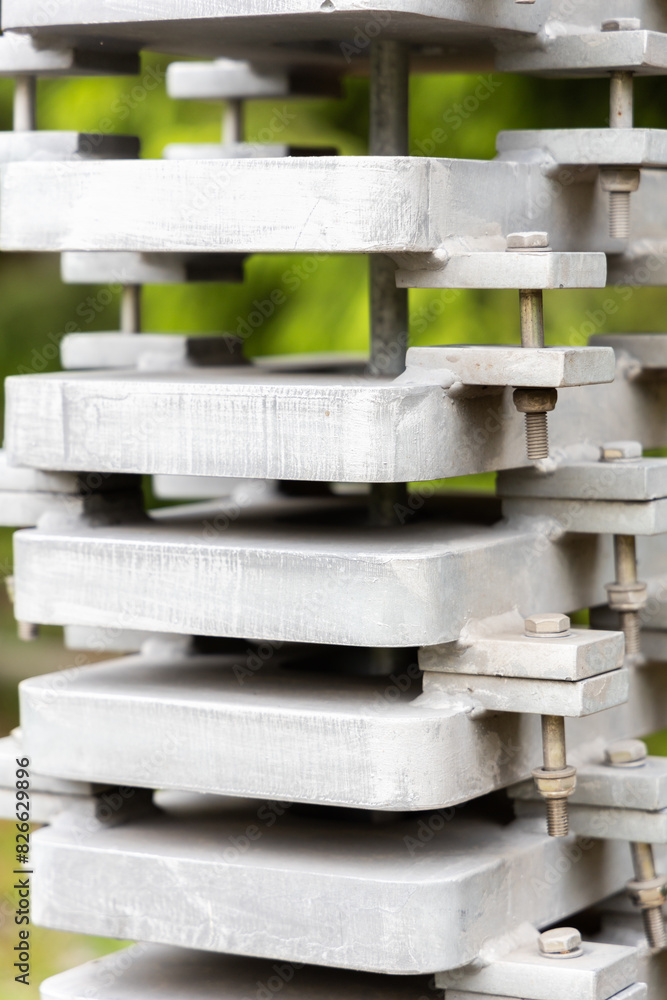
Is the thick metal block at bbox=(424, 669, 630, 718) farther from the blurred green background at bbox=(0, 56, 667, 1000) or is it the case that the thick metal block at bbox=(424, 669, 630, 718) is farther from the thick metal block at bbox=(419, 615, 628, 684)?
the blurred green background at bbox=(0, 56, 667, 1000)

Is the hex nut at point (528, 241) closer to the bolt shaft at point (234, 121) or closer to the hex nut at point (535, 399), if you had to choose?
the hex nut at point (535, 399)

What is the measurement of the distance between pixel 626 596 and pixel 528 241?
74cm

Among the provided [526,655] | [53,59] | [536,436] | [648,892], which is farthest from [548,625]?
[53,59]

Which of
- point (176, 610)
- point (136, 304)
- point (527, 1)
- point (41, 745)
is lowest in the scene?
point (41, 745)

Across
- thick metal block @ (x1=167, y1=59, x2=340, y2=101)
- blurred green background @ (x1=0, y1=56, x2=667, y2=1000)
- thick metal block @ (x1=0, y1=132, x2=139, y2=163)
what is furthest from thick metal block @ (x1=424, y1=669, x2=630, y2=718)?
blurred green background @ (x1=0, y1=56, x2=667, y2=1000)

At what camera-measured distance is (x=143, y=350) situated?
3.81 metres

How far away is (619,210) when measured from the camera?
303 centimetres

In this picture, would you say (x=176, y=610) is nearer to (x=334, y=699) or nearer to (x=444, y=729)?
(x=334, y=699)

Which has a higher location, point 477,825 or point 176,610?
point 176,610

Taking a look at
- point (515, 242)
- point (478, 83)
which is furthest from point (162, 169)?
point (478, 83)

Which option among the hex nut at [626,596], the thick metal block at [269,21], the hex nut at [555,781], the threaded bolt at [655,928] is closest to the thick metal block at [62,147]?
the thick metal block at [269,21]

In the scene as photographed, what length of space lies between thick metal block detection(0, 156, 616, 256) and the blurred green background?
5.88ft

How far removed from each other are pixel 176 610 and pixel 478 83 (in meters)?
2.95

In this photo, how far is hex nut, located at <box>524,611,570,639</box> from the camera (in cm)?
278
